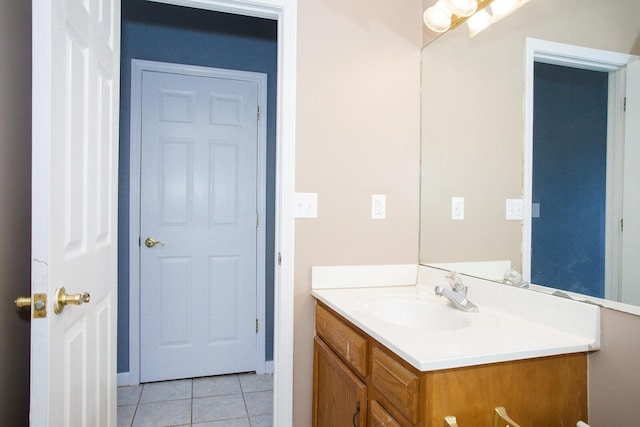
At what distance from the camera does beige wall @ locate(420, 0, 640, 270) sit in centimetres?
108

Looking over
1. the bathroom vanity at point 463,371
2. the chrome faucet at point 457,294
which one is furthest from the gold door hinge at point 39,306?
the chrome faucet at point 457,294

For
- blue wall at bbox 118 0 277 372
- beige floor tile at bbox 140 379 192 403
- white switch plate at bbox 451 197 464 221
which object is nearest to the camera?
white switch plate at bbox 451 197 464 221

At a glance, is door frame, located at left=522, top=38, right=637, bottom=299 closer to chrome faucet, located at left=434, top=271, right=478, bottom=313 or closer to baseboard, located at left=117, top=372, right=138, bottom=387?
chrome faucet, located at left=434, top=271, right=478, bottom=313

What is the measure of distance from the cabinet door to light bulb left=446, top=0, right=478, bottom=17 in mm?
1375

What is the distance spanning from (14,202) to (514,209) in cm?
161

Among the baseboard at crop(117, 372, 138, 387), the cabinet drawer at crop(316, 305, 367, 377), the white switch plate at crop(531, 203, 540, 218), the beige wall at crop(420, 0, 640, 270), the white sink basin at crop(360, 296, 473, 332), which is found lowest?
the baseboard at crop(117, 372, 138, 387)

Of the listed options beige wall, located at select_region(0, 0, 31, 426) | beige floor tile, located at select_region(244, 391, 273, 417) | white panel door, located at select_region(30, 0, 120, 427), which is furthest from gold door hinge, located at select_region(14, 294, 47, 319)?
beige floor tile, located at select_region(244, 391, 273, 417)

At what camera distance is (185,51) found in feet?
8.17

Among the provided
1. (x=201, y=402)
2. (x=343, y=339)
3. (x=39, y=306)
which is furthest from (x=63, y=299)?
(x=201, y=402)

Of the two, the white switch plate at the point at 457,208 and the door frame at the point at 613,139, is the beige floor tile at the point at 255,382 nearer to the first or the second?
the white switch plate at the point at 457,208

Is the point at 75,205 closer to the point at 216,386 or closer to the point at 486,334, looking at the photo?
the point at 486,334

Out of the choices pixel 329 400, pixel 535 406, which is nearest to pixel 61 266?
pixel 329 400

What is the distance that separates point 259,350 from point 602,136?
232cm

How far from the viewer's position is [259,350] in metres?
2.63
